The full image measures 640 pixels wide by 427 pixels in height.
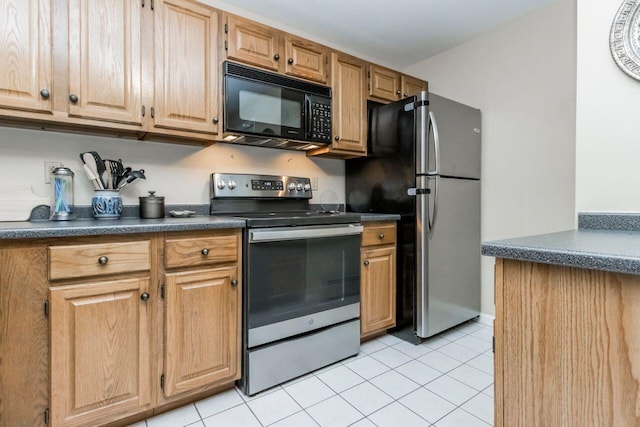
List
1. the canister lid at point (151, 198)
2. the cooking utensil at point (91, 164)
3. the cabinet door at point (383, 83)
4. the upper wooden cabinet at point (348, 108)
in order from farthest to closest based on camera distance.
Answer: the cabinet door at point (383, 83)
the upper wooden cabinet at point (348, 108)
the canister lid at point (151, 198)
the cooking utensil at point (91, 164)

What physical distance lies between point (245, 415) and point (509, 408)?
3.91 ft

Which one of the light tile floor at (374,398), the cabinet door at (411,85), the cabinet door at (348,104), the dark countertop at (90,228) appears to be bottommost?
the light tile floor at (374,398)

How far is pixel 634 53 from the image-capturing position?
1211mm

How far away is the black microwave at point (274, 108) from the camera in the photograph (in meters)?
1.93

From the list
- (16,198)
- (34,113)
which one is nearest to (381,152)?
(34,113)

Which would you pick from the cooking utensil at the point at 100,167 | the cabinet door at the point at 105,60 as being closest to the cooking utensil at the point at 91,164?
the cooking utensil at the point at 100,167

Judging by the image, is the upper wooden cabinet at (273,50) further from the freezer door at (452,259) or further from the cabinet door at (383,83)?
the freezer door at (452,259)

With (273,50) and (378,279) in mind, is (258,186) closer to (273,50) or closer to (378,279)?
(273,50)

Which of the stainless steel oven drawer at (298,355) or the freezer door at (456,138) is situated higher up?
the freezer door at (456,138)

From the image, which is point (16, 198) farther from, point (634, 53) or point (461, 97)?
point (461, 97)

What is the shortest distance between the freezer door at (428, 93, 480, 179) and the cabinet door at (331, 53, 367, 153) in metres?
0.53

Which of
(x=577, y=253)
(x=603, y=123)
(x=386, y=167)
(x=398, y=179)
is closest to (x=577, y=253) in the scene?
(x=577, y=253)

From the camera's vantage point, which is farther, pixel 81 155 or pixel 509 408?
pixel 81 155

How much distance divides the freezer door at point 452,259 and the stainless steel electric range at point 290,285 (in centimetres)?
55
